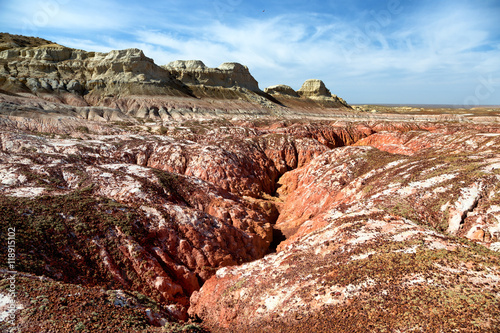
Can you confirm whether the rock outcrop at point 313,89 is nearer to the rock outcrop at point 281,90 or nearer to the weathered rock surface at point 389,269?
the rock outcrop at point 281,90

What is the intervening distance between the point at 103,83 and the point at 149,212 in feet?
237

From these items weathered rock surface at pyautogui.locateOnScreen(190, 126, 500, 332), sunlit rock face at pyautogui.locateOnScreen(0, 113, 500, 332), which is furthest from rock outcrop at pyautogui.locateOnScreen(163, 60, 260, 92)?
weathered rock surface at pyautogui.locateOnScreen(190, 126, 500, 332)


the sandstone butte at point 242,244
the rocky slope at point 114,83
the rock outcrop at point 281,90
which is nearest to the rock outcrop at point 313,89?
the rock outcrop at point 281,90

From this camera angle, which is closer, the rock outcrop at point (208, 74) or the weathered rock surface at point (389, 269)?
the weathered rock surface at point (389, 269)

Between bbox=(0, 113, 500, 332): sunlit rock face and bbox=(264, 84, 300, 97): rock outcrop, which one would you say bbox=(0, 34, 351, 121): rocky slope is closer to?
bbox=(264, 84, 300, 97): rock outcrop

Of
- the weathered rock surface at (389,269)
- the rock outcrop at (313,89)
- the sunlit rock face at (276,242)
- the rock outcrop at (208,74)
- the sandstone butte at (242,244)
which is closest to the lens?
the weathered rock surface at (389,269)

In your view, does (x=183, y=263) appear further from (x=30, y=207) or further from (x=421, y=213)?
(x=421, y=213)

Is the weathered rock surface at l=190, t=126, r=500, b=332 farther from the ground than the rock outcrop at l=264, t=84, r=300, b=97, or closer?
closer

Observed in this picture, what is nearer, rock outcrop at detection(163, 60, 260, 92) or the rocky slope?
the rocky slope

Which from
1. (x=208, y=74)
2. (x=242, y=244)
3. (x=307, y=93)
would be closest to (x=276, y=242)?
(x=242, y=244)

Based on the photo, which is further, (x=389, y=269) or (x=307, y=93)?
(x=307, y=93)

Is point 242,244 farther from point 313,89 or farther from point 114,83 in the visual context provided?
point 313,89

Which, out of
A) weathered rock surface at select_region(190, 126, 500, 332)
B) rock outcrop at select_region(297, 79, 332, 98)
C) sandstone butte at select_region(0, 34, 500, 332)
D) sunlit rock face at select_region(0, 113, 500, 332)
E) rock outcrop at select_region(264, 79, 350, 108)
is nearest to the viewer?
weathered rock surface at select_region(190, 126, 500, 332)

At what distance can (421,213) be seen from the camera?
36.8 ft
